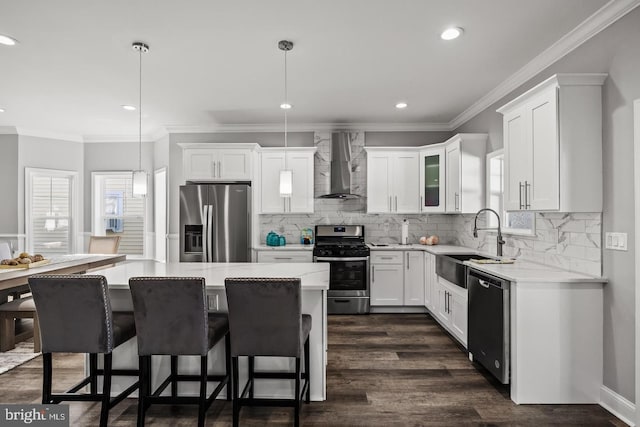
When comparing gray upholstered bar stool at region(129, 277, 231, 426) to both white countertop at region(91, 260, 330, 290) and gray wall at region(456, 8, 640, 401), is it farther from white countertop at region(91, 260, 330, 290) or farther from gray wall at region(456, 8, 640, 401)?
gray wall at region(456, 8, 640, 401)

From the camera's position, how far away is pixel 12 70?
11.5ft

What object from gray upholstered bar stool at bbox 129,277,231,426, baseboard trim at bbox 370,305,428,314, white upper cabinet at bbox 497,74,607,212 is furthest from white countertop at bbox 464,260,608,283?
gray upholstered bar stool at bbox 129,277,231,426

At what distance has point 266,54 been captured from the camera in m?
3.16

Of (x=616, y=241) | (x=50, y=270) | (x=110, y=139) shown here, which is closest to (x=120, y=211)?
(x=110, y=139)

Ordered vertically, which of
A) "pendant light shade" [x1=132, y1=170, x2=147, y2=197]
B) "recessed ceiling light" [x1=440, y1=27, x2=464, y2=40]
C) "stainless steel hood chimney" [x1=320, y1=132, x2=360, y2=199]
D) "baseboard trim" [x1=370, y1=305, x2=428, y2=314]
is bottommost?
"baseboard trim" [x1=370, y1=305, x2=428, y2=314]

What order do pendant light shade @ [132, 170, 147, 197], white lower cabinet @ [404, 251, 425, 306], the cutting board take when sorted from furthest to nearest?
white lower cabinet @ [404, 251, 425, 306] < the cutting board < pendant light shade @ [132, 170, 147, 197]

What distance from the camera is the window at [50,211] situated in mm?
5977

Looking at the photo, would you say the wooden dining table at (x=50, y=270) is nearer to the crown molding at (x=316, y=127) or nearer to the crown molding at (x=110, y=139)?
the crown molding at (x=316, y=127)

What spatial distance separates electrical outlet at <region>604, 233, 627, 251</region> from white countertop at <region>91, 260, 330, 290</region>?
1943 mm

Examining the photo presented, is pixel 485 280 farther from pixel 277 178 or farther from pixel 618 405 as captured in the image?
pixel 277 178

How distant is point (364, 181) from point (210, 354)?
3.70 metres

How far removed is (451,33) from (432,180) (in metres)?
2.64

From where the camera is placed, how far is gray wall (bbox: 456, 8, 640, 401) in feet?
7.57

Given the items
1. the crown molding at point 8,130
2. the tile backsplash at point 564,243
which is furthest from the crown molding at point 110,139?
the tile backsplash at point 564,243
